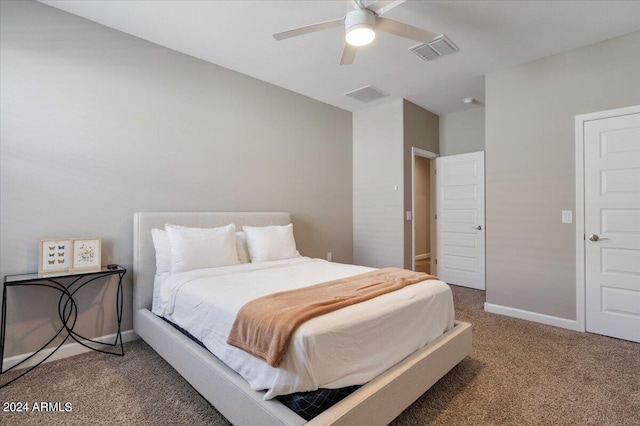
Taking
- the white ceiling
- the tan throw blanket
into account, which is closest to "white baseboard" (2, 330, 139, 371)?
the tan throw blanket

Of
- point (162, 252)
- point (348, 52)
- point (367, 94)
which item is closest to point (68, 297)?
point (162, 252)

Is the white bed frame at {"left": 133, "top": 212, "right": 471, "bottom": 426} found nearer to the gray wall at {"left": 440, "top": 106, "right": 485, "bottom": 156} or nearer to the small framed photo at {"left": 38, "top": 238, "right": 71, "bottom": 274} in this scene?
the small framed photo at {"left": 38, "top": 238, "right": 71, "bottom": 274}

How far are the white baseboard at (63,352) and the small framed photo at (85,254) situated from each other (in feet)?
2.16

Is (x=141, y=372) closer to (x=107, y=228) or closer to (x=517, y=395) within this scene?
(x=107, y=228)

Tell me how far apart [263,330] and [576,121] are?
3521 mm

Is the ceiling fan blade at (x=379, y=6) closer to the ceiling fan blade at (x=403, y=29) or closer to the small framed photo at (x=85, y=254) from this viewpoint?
the ceiling fan blade at (x=403, y=29)

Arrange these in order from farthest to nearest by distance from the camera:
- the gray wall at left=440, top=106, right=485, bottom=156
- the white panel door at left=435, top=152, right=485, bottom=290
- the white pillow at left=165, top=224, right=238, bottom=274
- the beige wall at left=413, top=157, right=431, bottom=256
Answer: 1. the beige wall at left=413, top=157, right=431, bottom=256
2. the gray wall at left=440, top=106, right=485, bottom=156
3. the white panel door at left=435, top=152, right=485, bottom=290
4. the white pillow at left=165, top=224, right=238, bottom=274

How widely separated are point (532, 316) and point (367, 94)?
3.30 meters

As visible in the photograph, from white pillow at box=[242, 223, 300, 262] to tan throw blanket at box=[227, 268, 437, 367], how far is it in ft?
4.07

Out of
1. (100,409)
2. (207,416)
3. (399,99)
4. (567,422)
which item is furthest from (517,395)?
(399,99)

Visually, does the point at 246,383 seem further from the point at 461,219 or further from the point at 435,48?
the point at 461,219

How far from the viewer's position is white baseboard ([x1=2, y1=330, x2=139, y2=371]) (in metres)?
2.32

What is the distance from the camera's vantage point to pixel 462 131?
4.99 metres

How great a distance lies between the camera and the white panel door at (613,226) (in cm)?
280
